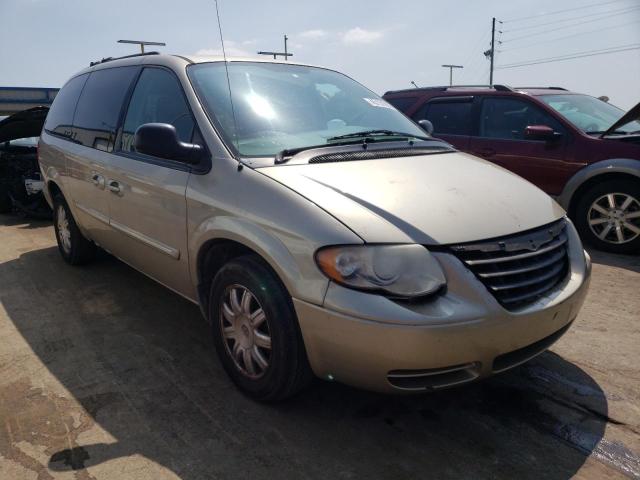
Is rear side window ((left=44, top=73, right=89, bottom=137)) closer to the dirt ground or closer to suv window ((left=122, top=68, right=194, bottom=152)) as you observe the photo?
suv window ((left=122, top=68, right=194, bottom=152))

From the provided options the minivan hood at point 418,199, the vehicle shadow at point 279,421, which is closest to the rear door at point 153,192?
the vehicle shadow at point 279,421

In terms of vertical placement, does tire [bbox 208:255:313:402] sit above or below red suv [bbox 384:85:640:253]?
below

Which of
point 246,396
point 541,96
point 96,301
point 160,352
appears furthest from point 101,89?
point 541,96

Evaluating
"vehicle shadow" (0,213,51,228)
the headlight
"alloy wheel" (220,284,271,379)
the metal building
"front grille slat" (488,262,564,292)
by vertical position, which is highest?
the metal building

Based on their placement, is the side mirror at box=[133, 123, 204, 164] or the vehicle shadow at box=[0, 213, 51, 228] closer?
the side mirror at box=[133, 123, 204, 164]

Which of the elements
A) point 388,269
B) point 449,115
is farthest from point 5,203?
point 388,269

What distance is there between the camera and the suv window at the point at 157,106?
3139 mm

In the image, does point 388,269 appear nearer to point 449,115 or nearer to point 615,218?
point 615,218

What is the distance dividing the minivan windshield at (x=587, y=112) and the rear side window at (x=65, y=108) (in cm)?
488

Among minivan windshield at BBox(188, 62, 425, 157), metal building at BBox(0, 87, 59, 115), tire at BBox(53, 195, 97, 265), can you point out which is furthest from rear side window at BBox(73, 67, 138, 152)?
metal building at BBox(0, 87, 59, 115)

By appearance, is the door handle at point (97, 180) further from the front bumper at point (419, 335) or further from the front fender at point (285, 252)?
the front bumper at point (419, 335)

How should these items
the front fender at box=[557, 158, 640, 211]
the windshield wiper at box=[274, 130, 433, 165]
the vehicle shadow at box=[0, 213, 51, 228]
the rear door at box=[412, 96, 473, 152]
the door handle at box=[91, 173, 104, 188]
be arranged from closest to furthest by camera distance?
the windshield wiper at box=[274, 130, 433, 165], the door handle at box=[91, 173, 104, 188], the front fender at box=[557, 158, 640, 211], the rear door at box=[412, 96, 473, 152], the vehicle shadow at box=[0, 213, 51, 228]

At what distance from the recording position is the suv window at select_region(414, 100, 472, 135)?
6.58 m

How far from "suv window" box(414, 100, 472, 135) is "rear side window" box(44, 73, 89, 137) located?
409cm
